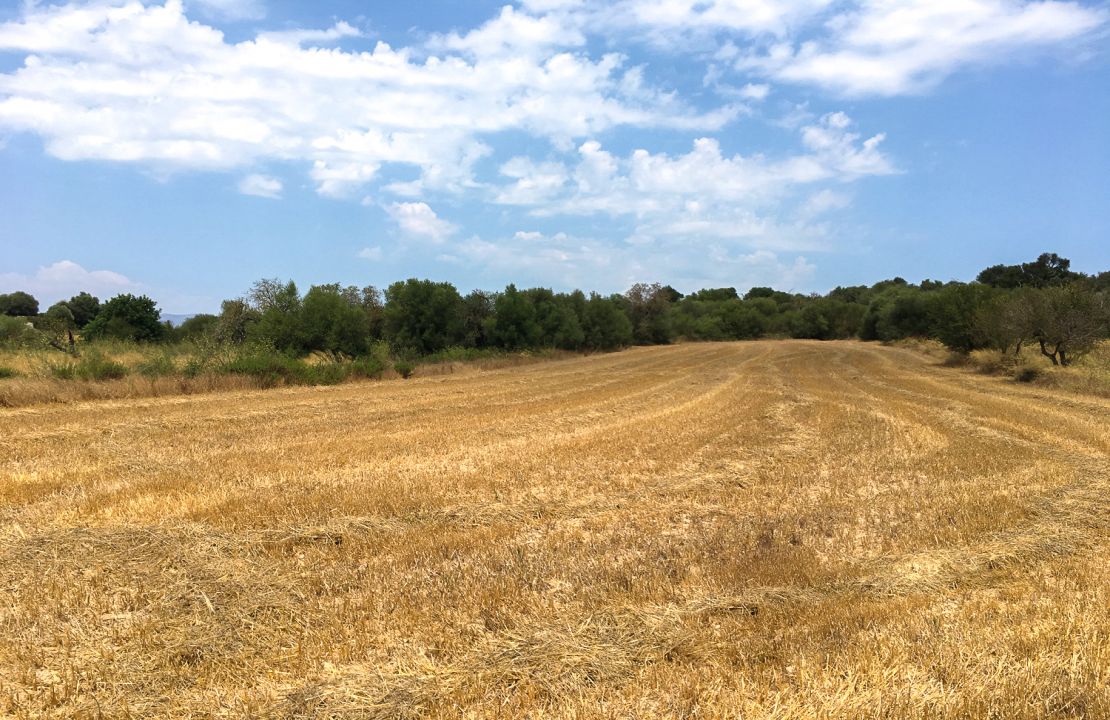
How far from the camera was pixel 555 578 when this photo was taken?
5.43 meters

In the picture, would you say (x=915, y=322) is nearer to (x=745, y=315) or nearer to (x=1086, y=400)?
(x=745, y=315)

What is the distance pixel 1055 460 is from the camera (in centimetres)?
1061

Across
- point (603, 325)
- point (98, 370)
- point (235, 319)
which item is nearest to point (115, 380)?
point (98, 370)

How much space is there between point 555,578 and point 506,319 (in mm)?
46950

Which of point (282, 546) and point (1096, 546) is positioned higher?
point (282, 546)

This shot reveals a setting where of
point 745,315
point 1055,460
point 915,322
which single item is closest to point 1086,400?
point 1055,460

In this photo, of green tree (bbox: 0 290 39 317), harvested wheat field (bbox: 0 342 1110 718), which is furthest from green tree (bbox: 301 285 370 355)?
green tree (bbox: 0 290 39 317)

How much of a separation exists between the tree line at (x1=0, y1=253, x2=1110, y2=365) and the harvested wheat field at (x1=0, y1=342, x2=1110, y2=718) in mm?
21661

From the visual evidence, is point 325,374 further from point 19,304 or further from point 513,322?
point 19,304

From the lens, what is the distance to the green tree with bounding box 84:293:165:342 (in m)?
41.4

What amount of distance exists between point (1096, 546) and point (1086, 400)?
18.1m

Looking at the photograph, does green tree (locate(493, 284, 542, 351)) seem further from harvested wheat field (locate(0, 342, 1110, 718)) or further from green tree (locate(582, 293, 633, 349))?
harvested wheat field (locate(0, 342, 1110, 718))

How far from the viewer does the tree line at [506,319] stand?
29.2 metres

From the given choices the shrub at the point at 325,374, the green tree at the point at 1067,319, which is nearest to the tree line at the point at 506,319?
the green tree at the point at 1067,319
